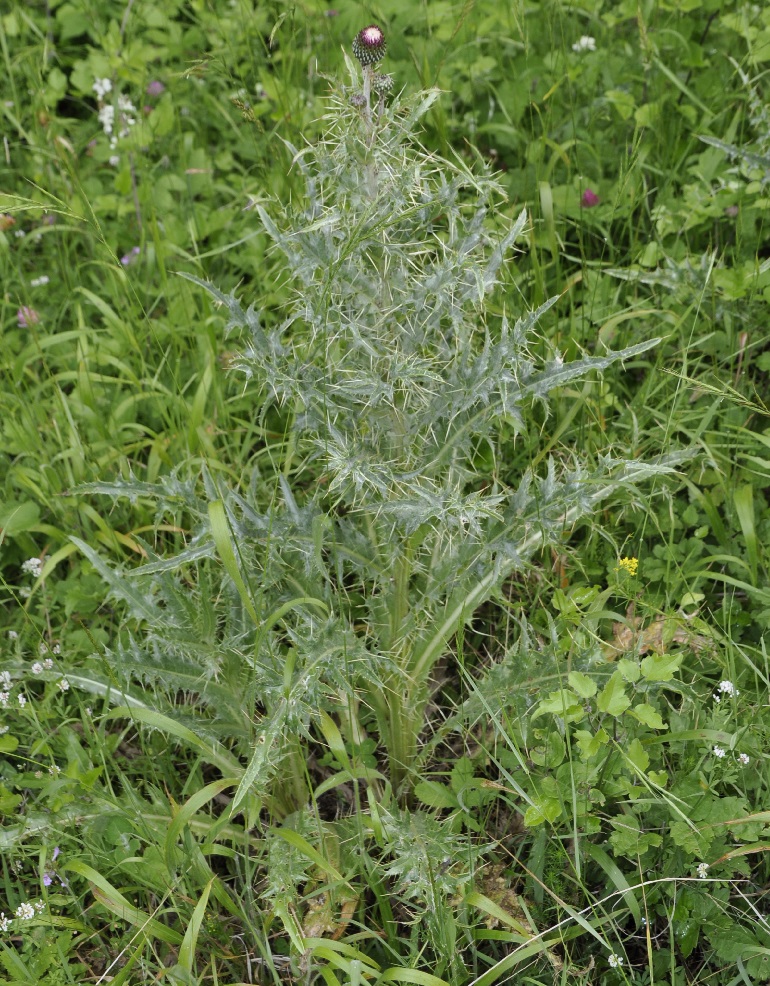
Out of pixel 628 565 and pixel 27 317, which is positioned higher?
pixel 27 317

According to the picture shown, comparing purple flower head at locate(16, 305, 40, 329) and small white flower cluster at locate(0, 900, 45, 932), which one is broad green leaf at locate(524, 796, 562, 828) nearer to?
small white flower cluster at locate(0, 900, 45, 932)

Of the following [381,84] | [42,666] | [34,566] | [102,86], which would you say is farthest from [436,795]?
[102,86]

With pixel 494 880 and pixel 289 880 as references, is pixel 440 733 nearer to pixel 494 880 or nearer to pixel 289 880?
pixel 494 880

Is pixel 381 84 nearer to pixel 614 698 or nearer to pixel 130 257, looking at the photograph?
pixel 614 698

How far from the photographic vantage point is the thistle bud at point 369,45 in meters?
1.72

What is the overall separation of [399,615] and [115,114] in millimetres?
2555

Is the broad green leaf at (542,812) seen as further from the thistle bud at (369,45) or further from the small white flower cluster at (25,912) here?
the thistle bud at (369,45)

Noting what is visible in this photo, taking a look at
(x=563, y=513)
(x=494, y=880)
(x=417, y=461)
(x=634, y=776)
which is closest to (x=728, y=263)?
(x=563, y=513)

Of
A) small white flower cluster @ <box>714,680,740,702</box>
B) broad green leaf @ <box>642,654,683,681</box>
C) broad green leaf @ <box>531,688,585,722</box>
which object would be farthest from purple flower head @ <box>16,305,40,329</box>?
small white flower cluster @ <box>714,680,740,702</box>

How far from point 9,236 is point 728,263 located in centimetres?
259

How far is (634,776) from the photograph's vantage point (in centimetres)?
197

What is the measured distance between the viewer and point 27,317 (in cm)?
293

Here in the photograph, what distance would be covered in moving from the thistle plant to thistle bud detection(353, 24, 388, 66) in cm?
6

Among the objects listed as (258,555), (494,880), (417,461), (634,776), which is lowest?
(494,880)
